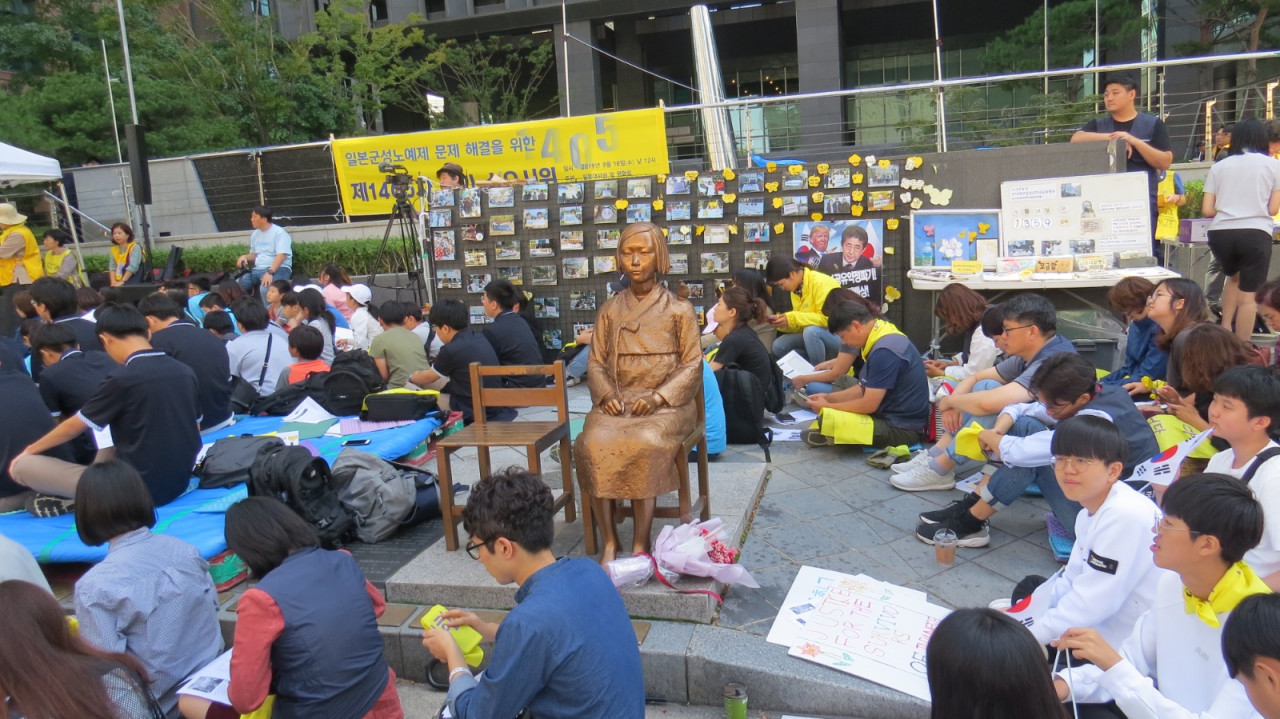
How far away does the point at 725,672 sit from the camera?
10.8ft

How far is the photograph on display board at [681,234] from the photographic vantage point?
8359 mm

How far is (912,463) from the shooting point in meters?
5.14

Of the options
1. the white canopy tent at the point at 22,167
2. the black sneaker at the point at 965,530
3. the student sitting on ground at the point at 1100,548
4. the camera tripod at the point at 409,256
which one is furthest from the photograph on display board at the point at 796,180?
the white canopy tent at the point at 22,167

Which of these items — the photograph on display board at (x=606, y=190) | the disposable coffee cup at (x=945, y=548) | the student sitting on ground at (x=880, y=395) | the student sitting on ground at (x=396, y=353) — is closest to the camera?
the disposable coffee cup at (x=945, y=548)

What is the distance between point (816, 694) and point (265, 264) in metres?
8.93

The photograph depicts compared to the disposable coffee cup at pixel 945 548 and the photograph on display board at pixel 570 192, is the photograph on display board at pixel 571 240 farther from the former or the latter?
the disposable coffee cup at pixel 945 548

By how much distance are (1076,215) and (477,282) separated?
5.91 meters

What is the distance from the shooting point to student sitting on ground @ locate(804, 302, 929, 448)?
5566 millimetres

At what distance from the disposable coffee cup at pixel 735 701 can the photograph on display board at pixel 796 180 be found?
5.69 m

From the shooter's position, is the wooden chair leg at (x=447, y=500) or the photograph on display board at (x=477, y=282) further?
the photograph on display board at (x=477, y=282)

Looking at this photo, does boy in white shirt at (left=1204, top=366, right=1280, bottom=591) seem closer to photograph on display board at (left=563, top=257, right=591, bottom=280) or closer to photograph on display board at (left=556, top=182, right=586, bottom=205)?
photograph on display board at (left=563, top=257, right=591, bottom=280)

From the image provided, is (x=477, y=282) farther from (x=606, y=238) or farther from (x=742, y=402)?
(x=742, y=402)

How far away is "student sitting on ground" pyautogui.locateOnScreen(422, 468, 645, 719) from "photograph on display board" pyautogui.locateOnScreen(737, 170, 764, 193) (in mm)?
6038

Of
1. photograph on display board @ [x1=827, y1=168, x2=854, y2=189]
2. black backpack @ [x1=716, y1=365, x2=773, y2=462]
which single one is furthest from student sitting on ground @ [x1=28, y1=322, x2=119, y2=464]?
photograph on display board @ [x1=827, y1=168, x2=854, y2=189]
